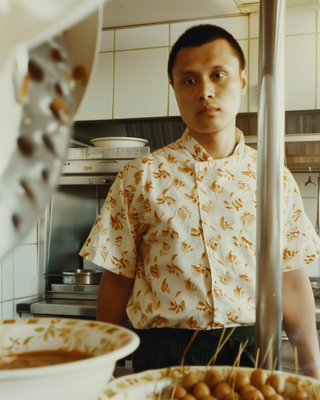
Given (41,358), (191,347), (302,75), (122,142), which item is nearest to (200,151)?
(191,347)

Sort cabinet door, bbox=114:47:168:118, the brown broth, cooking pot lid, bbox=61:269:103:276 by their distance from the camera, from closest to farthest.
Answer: the brown broth, cooking pot lid, bbox=61:269:103:276, cabinet door, bbox=114:47:168:118

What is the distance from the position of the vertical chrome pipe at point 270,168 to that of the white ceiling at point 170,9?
189 centimetres

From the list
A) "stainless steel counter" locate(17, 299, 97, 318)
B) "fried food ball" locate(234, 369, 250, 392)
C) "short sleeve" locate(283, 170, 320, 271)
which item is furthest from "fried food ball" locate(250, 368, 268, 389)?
"stainless steel counter" locate(17, 299, 97, 318)

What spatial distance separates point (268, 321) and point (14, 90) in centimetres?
29

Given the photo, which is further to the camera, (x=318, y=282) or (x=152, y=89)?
(x=152, y=89)

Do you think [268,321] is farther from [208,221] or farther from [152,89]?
[152,89]

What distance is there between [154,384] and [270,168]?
21cm

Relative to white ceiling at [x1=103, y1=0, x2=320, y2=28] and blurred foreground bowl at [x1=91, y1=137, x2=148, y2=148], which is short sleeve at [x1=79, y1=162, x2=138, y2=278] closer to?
blurred foreground bowl at [x1=91, y1=137, x2=148, y2=148]

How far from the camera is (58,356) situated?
32 centimetres

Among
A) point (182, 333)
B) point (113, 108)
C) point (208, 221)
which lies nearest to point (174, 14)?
point (113, 108)

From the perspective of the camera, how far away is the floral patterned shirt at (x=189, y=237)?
2.82 feet

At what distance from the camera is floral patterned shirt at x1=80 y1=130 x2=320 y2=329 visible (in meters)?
0.86

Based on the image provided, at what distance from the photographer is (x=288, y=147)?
211cm

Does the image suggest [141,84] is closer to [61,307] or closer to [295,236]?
[61,307]
